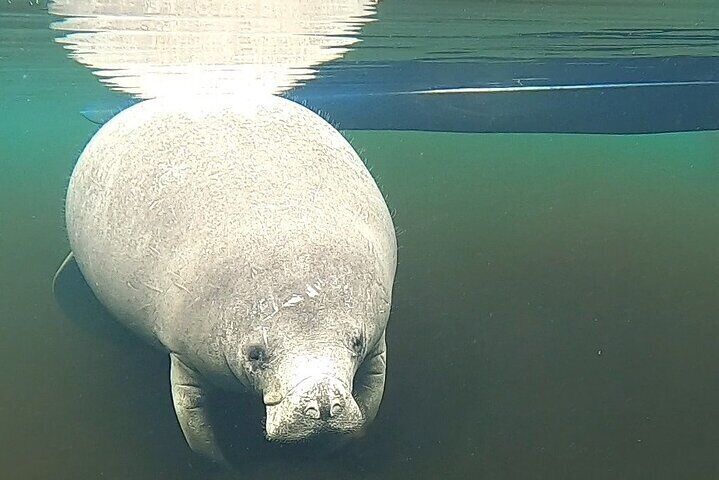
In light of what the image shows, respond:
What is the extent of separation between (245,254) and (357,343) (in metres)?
0.70

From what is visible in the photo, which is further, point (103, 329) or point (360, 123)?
point (360, 123)

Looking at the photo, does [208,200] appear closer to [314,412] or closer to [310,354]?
[310,354]

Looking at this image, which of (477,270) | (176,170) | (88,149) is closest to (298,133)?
(176,170)

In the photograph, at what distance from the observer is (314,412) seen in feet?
8.91

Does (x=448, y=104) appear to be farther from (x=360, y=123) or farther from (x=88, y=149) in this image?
(x=88, y=149)

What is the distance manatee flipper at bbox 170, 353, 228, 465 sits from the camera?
3.82 m

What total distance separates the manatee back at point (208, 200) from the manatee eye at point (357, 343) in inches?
15.1

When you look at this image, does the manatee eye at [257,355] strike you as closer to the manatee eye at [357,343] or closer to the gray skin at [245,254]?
the gray skin at [245,254]

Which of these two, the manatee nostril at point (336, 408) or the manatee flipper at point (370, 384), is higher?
the manatee nostril at point (336, 408)

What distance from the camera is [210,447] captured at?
12.7ft

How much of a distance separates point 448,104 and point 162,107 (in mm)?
8860

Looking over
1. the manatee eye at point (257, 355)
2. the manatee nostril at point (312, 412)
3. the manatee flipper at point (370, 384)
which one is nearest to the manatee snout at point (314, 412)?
the manatee nostril at point (312, 412)

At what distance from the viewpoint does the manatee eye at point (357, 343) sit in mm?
3074

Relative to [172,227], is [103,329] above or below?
below
